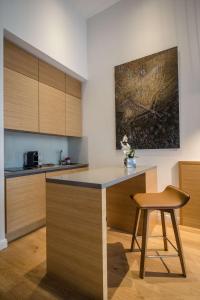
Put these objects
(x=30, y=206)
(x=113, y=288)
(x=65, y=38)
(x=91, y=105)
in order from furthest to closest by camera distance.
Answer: (x=91, y=105) → (x=65, y=38) → (x=30, y=206) → (x=113, y=288)

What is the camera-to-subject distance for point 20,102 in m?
2.39

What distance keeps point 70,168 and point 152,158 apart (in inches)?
49.9

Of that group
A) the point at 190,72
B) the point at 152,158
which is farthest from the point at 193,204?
the point at 190,72

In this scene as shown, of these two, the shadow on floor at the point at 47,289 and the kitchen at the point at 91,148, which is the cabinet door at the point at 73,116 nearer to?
the kitchen at the point at 91,148

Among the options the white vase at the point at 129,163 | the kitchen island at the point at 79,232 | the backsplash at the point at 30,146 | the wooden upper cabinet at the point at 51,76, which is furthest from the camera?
the wooden upper cabinet at the point at 51,76

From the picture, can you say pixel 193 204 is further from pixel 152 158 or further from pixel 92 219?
pixel 92 219

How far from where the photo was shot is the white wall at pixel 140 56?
254 centimetres

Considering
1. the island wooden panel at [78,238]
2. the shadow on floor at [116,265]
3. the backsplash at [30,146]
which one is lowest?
the shadow on floor at [116,265]

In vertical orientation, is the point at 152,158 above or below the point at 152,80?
below

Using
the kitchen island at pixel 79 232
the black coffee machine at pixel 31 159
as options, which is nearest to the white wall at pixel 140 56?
the black coffee machine at pixel 31 159

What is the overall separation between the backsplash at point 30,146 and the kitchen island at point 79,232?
1428mm

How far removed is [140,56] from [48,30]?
139 centimetres

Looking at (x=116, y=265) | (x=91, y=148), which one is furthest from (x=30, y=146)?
(x=116, y=265)

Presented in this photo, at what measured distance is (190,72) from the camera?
8.34ft
